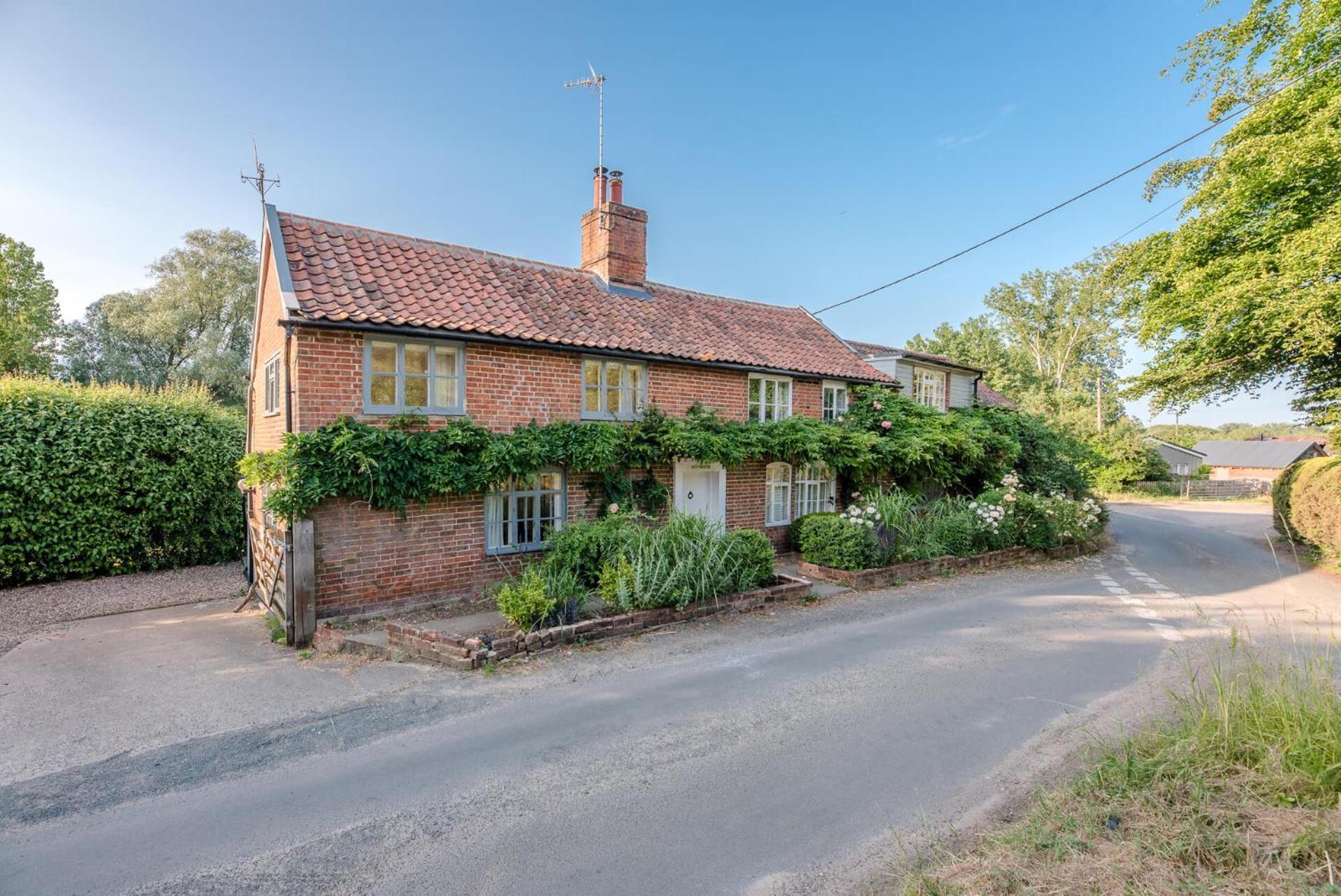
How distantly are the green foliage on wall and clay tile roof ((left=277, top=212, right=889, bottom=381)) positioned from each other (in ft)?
4.87

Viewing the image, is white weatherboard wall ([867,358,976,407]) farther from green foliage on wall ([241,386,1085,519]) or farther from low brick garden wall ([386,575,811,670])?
low brick garden wall ([386,575,811,670])

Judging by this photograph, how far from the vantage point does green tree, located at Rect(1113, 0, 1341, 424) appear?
518 inches

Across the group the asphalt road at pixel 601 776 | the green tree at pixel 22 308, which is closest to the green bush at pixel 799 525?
the asphalt road at pixel 601 776

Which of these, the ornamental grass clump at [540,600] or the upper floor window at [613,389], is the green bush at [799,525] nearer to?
the upper floor window at [613,389]

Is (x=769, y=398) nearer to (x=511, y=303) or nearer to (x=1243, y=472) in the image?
(x=511, y=303)

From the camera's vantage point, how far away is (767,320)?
17.0 meters

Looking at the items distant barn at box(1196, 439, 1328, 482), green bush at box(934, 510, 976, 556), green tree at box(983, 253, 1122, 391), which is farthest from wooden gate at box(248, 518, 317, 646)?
distant barn at box(1196, 439, 1328, 482)

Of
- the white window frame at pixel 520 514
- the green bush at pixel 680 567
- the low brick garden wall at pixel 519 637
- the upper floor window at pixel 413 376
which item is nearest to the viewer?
the low brick garden wall at pixel 519 637

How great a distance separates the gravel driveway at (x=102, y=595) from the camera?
8.87 meters

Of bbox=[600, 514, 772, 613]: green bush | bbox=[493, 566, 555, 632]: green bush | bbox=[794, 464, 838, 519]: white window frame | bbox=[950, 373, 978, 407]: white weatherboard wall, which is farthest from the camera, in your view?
bbox=[950, 373, 978, 407]: white weatherboard wall

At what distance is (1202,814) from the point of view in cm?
333

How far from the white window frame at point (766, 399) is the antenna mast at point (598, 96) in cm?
637

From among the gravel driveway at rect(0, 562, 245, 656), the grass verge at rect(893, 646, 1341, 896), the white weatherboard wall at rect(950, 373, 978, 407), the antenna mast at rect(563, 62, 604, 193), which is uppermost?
the antenna mast at rect(563, 62, 604, 193)

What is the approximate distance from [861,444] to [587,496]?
6.75 meters
